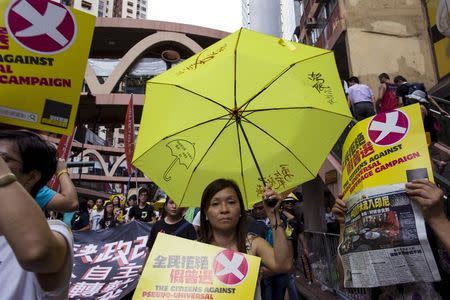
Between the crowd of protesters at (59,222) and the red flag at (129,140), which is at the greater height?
the red flag at (129,140)

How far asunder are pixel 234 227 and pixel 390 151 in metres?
1.05

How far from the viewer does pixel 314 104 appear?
2.68m

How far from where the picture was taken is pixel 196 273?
6.13 ft

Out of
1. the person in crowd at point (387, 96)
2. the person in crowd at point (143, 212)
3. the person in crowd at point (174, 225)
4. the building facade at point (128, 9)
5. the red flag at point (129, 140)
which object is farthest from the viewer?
the building facade at point (128, 9)

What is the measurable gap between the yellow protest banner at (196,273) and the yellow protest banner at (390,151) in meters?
0.71

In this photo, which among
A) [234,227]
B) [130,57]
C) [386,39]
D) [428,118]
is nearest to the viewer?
[234,227]

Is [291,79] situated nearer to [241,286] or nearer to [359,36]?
[241,286]

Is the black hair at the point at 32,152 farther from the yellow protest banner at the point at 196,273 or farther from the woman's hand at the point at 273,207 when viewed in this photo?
the woman's hand at the point at 273,207

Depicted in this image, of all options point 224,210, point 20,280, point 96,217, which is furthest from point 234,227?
point 96,217

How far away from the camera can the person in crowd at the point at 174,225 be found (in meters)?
4.12

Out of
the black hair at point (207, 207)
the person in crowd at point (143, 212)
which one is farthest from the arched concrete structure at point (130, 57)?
the black hair at point (207, 207)

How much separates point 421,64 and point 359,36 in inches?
98.8

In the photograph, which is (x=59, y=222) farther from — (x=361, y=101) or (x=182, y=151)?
(x=361, y=101)

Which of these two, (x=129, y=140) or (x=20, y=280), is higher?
(x=129, y=140)
